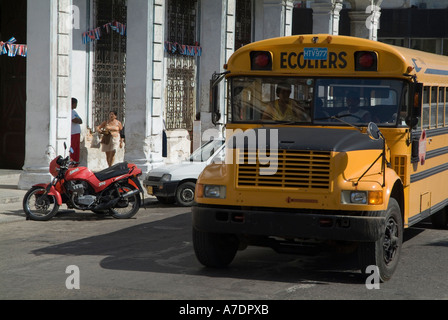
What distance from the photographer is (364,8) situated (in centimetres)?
3097

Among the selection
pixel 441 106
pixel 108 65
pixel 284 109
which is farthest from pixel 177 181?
pixel 108 65

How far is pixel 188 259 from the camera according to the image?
33.5 ft

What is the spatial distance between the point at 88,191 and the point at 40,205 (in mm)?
855

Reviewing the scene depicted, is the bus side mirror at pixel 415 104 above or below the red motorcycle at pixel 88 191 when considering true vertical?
above

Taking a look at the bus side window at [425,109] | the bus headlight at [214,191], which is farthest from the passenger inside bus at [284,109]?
the bus side window at [425,109]

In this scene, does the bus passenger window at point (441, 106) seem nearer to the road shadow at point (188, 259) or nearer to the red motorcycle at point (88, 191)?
the road shadow at point (188, 259)

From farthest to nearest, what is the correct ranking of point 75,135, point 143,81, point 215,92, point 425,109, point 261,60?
point 143,81
point 75,135
point 425,109
point 215,92
point 261,60

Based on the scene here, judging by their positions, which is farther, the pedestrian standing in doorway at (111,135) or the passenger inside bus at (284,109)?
the pedestrian standing in doorway at (111,135)

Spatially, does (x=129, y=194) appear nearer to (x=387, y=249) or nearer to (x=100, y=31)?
(x=387, y=249)

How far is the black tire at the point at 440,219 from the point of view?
43.5 ft

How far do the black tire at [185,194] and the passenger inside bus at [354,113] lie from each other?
22.1ft

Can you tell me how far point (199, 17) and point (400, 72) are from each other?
1581 cm

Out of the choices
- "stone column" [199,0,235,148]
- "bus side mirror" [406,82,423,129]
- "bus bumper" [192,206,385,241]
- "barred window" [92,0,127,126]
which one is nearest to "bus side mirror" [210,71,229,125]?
"bus bumper" [192,206,385,241]
